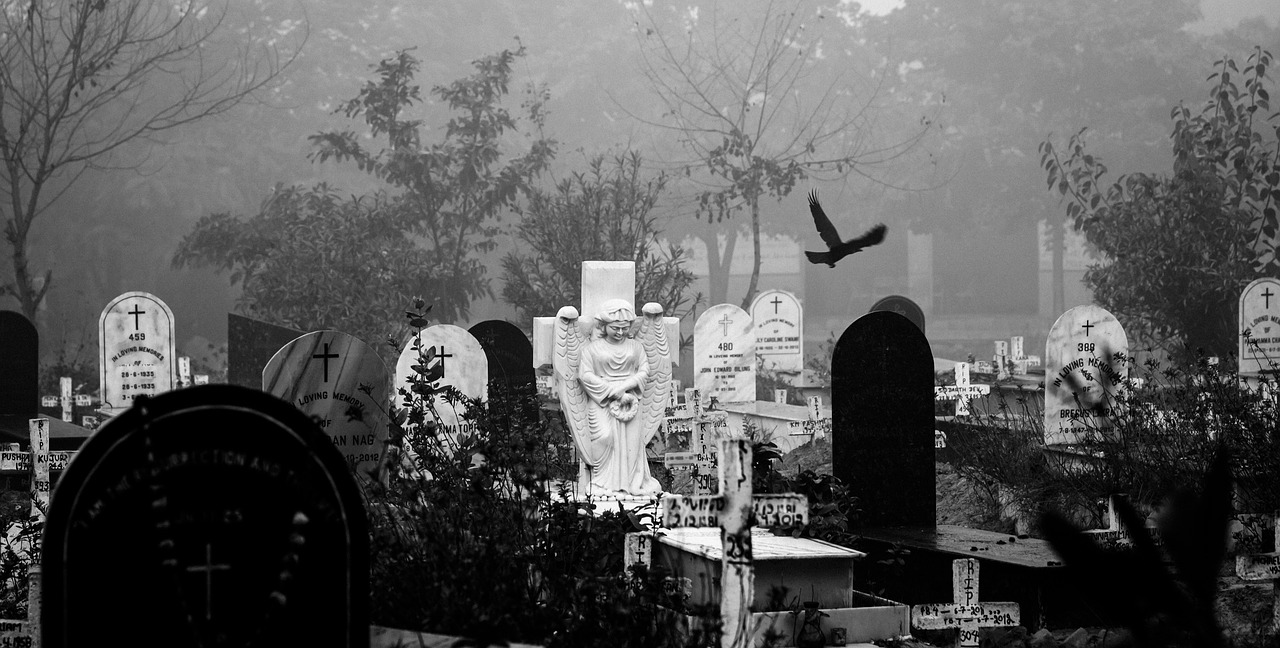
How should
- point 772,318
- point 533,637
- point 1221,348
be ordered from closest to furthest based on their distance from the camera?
point 533,637 → point 772,318 → point 1221,348

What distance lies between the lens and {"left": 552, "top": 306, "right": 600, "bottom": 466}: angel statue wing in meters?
9.66

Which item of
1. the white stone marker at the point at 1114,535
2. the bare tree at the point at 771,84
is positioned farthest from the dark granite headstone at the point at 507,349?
the bare tree at the point at 771,84

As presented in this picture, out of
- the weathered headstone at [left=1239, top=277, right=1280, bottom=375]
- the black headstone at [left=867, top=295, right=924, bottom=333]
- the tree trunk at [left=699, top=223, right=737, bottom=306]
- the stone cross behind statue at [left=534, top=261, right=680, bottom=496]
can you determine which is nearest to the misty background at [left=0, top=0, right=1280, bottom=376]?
the tree trunk at [left=699, top=223, right=737, bottom=306]

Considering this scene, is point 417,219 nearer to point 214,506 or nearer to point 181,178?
point 181,178

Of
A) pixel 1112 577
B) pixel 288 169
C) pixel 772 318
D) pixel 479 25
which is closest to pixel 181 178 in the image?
pixel 288 169

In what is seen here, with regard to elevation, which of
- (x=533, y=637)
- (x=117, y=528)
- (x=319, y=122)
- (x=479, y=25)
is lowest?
(x=533, y=637)

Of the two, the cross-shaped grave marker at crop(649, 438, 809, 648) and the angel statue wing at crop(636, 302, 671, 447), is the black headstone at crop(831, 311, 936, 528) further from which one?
the cross-shaped grave marker at crop(649, 438, 809, 648)

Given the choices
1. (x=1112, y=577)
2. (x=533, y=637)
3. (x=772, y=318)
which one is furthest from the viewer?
(x=772, y=318)

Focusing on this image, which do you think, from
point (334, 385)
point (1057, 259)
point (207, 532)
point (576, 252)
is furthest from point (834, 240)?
point (1057, 259)

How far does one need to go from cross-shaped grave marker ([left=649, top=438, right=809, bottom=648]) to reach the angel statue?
543 centimetres

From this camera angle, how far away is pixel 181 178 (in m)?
31.3

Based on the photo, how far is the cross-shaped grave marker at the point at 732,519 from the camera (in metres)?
4.07

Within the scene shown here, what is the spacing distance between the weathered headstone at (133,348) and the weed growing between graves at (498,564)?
Answer: 7299 mm

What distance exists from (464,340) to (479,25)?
28.9m
